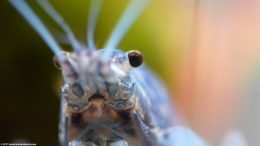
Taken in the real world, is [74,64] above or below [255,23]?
below

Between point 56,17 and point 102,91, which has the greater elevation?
point 56,17

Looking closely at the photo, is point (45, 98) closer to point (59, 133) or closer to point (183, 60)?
point (59, 133)

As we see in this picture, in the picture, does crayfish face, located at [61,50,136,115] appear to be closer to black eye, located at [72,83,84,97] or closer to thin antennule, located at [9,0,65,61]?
black eye, located at [72,83,84,97]

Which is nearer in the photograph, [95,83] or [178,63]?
[95,83]

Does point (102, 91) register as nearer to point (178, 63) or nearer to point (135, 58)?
point (135, 58)

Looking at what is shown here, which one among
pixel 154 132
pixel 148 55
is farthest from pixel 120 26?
pixel 154 132

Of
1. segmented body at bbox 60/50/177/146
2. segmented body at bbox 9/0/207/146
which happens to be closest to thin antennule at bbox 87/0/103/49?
segmented body at bbox 9/0/207/146

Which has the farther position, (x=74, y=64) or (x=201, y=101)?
(x=201, y=101)

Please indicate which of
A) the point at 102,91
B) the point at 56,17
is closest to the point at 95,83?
the point at 102,91

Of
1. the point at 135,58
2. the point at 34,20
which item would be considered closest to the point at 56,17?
the point at 34,20
